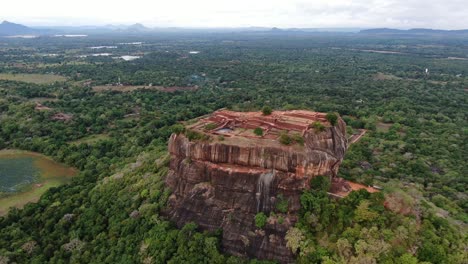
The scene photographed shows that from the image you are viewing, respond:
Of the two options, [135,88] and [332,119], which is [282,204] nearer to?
[332,119]

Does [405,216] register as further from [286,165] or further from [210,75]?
[210,75]

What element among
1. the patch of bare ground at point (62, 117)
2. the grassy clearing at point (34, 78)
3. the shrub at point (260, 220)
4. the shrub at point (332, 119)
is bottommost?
the patch of bare ground at point (62, 117)

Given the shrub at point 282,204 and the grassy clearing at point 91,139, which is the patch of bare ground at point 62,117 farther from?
the shrub at point 282,204

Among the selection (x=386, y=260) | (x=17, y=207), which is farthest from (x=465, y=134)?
(x=17, y=207)

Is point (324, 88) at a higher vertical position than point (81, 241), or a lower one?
higher

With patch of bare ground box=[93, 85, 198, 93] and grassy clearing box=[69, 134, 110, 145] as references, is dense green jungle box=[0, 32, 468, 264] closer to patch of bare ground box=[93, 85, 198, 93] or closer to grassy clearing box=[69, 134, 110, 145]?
grassy clearing box=[69, 134, 110, 145]

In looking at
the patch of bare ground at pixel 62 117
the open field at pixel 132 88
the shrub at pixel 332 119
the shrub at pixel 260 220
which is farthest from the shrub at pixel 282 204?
the open field at pixel 132 88

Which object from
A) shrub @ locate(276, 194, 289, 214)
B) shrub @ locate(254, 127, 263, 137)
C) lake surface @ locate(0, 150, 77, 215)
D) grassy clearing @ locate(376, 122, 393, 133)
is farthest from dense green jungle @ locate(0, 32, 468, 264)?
shrub @ locate(254, 127, 263, 137)

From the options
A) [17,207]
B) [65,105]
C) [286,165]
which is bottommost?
[17,207]
